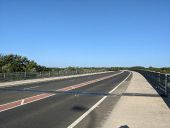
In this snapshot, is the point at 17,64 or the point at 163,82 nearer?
the point at 163,82

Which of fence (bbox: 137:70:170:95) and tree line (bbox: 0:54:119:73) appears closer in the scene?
fence (bbox: 137:70:170:95)

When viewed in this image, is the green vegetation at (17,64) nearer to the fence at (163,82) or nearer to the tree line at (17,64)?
the tree line at (17,64)

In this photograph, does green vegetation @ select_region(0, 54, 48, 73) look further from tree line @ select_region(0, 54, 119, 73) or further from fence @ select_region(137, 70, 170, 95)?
fence @ select_region(137, 70, 170, 95)

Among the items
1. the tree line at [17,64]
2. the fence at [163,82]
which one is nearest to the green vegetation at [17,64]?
the tree line at [17,64]

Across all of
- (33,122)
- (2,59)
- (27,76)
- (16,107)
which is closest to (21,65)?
(2,59)

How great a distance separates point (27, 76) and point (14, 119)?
3568 cm

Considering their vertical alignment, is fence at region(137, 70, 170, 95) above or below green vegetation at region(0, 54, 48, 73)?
below

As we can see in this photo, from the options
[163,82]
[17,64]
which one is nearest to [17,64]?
[17,64]

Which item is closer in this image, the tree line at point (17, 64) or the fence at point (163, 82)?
the fence at point (163, 82)

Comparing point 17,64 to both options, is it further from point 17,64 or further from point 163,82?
point 163,82

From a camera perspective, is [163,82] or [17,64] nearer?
[163,82]

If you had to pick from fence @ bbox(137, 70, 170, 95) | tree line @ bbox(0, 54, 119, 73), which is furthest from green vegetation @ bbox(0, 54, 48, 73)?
fence @ bbox(137, 70, 170, 95)

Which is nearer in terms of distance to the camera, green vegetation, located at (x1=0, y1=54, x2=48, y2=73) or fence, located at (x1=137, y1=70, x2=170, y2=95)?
fence, located at (x1=137, y1=70, x2=170, y2=95)

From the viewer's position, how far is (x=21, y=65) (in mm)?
65000
